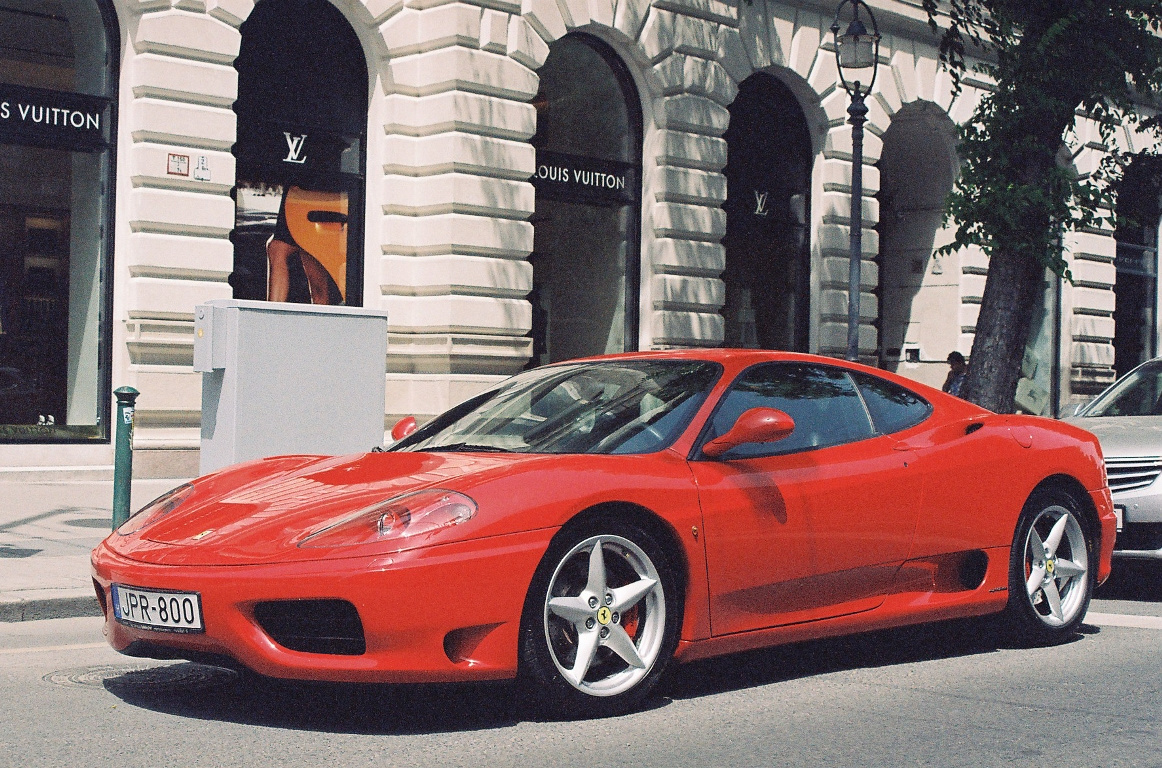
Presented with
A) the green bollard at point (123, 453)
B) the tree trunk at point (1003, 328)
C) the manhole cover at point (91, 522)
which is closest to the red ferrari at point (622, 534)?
the green bollard at point (123, 453)

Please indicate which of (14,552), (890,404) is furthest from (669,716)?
(14,552)

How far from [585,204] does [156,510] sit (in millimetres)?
13073

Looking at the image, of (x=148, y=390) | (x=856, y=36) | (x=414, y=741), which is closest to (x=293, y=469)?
(x=414, y=741)

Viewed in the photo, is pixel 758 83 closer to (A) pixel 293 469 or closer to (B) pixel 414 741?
(A) pixel 293 469

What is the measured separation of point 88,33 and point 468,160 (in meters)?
4.07

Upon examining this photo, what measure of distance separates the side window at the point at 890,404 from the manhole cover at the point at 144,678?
282 cm

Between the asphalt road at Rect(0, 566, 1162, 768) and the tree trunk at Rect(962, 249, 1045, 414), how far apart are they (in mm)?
8634

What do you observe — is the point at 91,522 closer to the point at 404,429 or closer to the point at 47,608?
the point at 47,608

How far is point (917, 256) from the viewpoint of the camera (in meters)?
23.8

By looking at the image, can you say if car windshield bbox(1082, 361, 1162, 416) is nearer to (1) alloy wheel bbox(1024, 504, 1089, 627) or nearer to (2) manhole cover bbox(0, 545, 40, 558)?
(1) alloy wheel bbox(1024, 504, 1089, 627)

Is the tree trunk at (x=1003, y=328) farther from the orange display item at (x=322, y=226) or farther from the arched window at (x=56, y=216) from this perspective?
the arched window at (x=56, y=216)

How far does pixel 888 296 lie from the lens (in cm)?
2408

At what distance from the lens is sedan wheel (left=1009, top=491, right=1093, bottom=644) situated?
6336 millimetres

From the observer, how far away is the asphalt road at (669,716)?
14.2 feet
